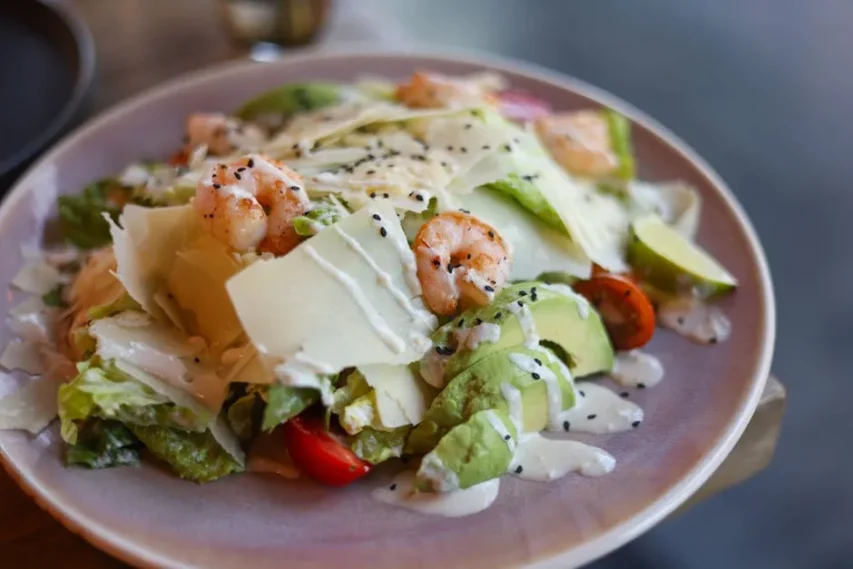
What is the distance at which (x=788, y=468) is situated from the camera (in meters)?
2.80

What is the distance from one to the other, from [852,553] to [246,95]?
2.40 m

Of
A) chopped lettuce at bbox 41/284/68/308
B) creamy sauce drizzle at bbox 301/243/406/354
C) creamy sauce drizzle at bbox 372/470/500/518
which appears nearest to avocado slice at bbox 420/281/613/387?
creamy sauce drizzle at bbox 301/243/406/354

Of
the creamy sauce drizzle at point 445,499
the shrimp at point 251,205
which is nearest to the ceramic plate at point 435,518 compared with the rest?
the creamy sauce drizzle at point 445,499

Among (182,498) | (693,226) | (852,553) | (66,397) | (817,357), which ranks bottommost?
(852,553)

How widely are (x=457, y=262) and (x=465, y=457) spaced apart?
393 mm

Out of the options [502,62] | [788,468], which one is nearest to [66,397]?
[502,62]

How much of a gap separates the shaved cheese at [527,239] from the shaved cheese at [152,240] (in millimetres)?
606

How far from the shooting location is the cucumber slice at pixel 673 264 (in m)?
1.92

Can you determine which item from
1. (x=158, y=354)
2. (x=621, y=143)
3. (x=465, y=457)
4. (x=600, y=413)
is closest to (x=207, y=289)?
(x=158, y=354)

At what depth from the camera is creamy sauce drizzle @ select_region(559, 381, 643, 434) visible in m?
1.65

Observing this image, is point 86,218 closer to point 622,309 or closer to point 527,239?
point 527,239

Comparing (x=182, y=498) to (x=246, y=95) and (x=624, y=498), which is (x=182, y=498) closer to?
(x=624, y=498)

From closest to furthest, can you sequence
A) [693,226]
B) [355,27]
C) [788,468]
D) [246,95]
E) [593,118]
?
[693,226]
[593,118]
[246,95]
[788,468]
[355,27]

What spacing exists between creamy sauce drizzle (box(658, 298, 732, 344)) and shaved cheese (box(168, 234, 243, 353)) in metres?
0.99
